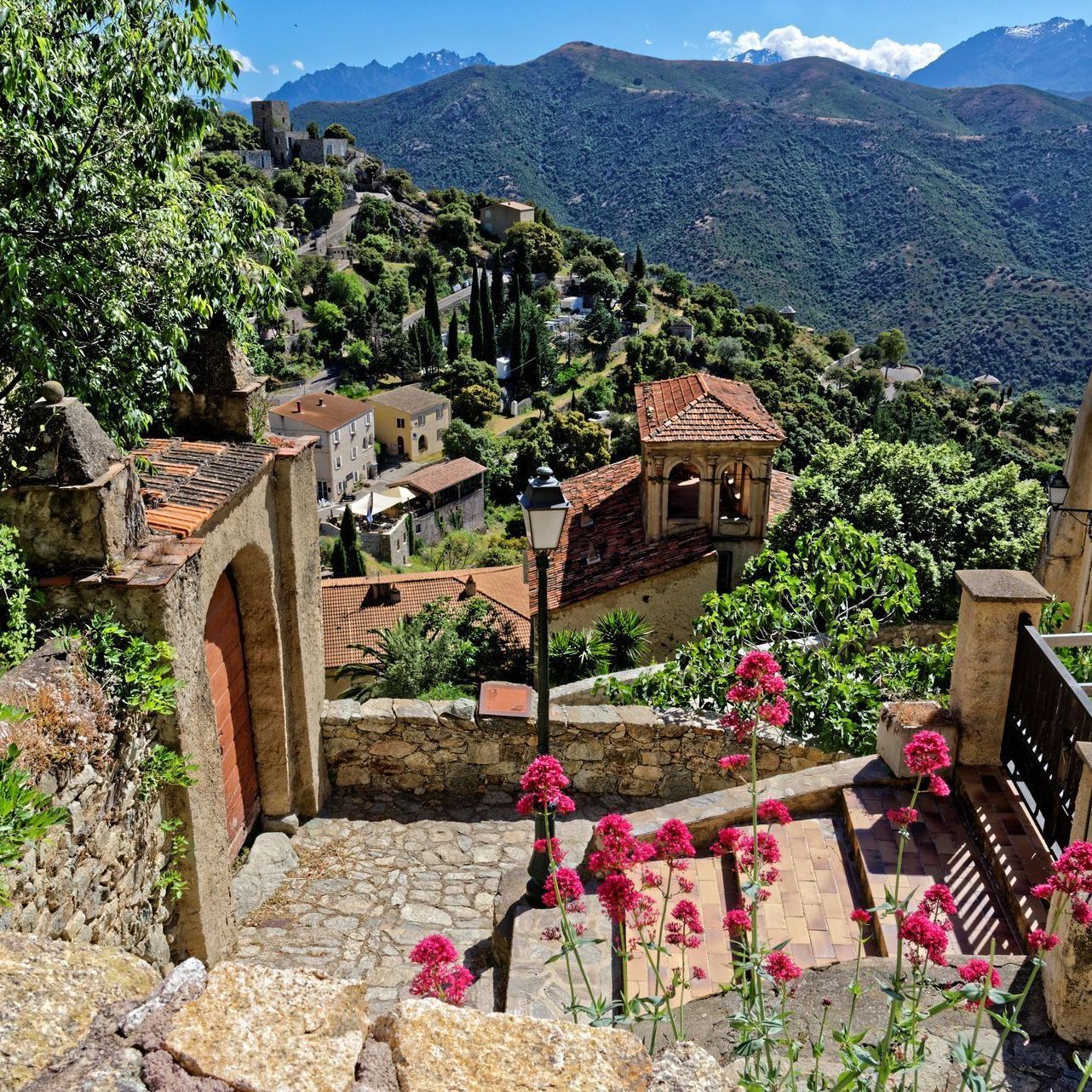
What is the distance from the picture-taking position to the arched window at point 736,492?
720 inches

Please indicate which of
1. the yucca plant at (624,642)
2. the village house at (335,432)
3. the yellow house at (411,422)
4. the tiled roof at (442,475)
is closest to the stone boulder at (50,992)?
the yucca plant at (624,642)

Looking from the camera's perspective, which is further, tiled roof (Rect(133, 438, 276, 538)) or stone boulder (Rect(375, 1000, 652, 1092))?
tiled roof (Rect(133, 438, 276, 538))

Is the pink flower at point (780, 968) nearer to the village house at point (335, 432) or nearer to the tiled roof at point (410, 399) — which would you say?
the village house at point (335, 432)

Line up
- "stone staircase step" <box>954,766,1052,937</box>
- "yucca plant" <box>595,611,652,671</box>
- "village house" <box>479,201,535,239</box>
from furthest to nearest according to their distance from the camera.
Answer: "village house" <box>479,201,535,239</box>
"yucca plant" <box>595,611,652,671</box>
"stone staircase step" <box>954,766,1052,937</box>

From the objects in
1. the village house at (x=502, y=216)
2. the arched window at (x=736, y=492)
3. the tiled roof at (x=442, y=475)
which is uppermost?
the village house at (x=502, y=216)

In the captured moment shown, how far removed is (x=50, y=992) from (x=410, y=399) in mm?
68679

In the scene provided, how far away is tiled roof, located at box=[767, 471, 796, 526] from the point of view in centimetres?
1886

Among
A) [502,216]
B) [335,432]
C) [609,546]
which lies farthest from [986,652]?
[502,216]

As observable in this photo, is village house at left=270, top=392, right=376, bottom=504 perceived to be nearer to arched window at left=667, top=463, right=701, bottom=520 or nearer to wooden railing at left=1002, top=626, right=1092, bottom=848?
arched window at left=667, top=463, right=701, bottom=520

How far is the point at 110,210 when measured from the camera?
7176 millimetres

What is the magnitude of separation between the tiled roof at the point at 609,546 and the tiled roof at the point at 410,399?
158ft

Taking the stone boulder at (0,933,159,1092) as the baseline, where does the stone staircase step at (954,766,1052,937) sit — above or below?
below

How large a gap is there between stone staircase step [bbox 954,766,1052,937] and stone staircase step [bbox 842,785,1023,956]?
9 cm

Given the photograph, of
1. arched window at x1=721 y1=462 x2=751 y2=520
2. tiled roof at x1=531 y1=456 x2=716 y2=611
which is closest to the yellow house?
tiled roof at x1=531 y1=456 x2=716 y2=611
